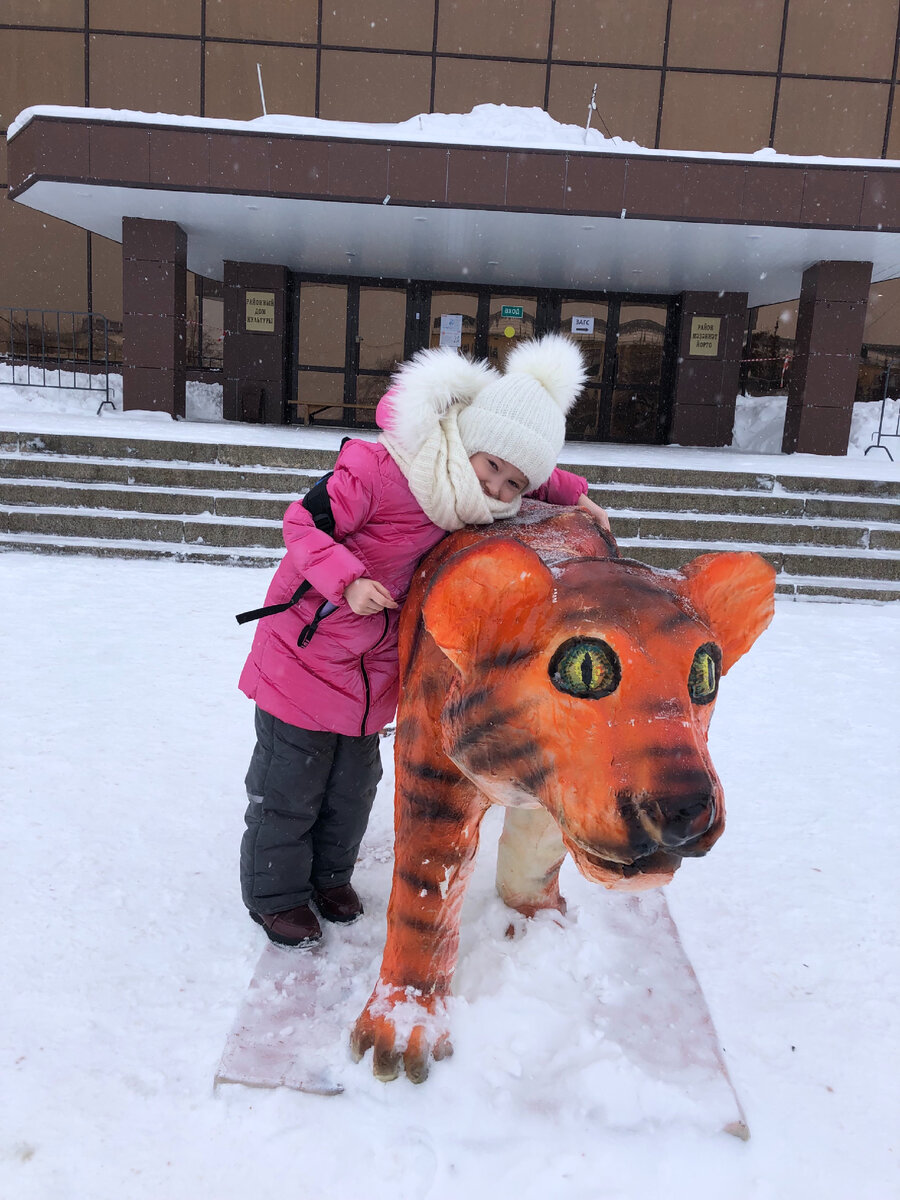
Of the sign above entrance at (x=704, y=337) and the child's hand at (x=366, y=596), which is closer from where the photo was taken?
the child's hand at (x=366, y=596)

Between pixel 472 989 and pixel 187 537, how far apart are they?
5.62 metres

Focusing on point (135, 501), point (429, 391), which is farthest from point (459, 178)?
point (429, 391)

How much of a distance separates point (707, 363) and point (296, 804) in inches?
475

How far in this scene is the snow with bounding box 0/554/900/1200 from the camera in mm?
1677

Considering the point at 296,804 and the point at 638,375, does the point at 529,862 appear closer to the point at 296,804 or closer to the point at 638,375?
the point at 296,804

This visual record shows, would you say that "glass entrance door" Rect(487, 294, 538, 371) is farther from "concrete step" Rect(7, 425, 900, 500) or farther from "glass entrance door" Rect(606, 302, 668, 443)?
"concrete step" Rect(7, 425, 900, 500)

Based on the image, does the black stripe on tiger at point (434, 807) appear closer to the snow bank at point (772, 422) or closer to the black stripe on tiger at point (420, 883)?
the black stripe on tiger at point (420, 883)

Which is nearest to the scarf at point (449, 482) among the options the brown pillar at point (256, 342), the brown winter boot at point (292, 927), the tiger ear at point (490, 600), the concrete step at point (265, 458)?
the tiger ear at point (490, 600)

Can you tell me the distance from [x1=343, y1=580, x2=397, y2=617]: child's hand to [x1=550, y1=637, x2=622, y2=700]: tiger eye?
0.63 metres

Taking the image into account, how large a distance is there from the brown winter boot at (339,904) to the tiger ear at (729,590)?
4.71 ft

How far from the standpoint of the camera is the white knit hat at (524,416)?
70.7 inches

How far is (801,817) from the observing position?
3.28 m

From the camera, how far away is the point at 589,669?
1.33 metres

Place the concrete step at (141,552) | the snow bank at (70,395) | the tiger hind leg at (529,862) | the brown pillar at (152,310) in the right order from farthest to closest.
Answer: the snow bank at (70,395) → the brown pillar at (152,310) → the concrete step at (141,552) → the tiger hind leg at (529,862)
